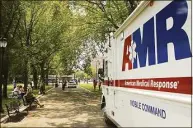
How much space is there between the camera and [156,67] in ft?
21.3

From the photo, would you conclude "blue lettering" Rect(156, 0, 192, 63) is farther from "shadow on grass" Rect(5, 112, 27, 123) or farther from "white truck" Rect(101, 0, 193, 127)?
"shadow on grass" Rect(5, 112, 27, 123)

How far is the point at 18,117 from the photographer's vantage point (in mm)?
17734

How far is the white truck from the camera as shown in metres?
5.21

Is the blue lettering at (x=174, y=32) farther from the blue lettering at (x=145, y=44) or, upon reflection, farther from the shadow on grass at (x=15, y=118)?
the shadow on grass at (x=15, y=118)

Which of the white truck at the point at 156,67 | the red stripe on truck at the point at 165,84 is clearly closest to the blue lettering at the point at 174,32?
the white truck at the point at 156,67

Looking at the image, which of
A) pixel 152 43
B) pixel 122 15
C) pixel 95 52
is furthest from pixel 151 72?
pixel 95 52

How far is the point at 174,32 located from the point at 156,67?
1.05 meters

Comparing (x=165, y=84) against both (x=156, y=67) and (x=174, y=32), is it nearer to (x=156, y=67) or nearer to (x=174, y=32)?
(x=156, y=67)

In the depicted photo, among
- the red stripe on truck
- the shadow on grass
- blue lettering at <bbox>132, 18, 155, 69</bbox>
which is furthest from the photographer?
the shadow on grass

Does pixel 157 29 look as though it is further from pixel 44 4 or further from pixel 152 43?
pixel 44 4

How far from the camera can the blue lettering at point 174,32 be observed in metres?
5.21

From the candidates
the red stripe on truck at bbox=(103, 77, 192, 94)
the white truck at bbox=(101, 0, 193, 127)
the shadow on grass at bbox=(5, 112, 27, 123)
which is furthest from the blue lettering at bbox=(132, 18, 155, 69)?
the shadow on grass at bbox=(5, 112, 27, 123)

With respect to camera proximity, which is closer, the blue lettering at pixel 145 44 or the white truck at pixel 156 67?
the white truck at pixel 156 67

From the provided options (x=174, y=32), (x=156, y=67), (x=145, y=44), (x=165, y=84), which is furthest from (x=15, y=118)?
(x=174, y=32)
